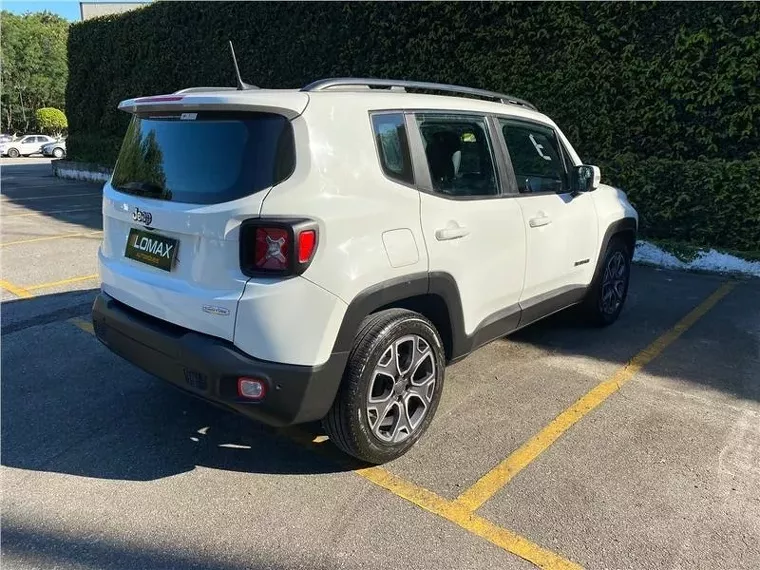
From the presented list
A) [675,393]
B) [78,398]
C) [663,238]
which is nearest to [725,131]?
[663,238]

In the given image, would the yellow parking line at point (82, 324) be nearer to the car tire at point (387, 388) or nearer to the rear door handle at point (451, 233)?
the car tire at point (387, 388)

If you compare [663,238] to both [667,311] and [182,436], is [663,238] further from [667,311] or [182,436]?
[182,436]

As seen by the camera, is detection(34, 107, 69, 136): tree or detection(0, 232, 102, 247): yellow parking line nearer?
detection(0, 232, 102, 247): yellow parking line

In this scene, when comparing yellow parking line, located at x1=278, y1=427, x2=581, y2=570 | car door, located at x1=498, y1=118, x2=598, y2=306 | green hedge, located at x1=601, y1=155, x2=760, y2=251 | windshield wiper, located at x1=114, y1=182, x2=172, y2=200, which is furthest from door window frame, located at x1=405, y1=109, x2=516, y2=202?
green hedge, located at x1=601, y1=155, x2=760, y2=251

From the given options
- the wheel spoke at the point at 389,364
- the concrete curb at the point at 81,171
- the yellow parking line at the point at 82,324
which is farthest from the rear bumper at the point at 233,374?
the concrete curb at the point at 81,171

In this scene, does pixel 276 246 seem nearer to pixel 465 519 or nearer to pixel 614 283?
pixel 465 519

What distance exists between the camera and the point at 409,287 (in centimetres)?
290

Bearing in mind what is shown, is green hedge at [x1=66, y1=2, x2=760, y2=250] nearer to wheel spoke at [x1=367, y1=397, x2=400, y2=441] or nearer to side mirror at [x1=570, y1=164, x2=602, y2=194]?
side mirror at [x1=570, y1=164, x2=602, y2=194]

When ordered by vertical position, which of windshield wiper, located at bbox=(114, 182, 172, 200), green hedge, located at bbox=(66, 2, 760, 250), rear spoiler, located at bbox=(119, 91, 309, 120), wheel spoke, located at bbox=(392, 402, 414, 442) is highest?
green hedge, located at bbox=(66, 2, 760, 250)

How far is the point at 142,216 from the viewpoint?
291 centimetres

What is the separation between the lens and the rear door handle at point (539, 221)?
380 cm

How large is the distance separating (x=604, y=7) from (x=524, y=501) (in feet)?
23.1

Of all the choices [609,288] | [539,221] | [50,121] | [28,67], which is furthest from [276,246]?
[28,67]

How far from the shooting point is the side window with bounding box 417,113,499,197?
10.5 feet
